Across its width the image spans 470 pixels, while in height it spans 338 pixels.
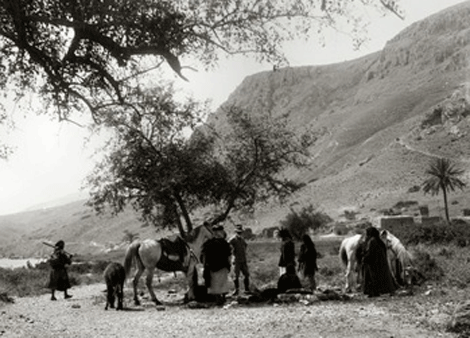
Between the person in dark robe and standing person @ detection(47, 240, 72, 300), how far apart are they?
9081mm

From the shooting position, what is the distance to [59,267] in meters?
18.4

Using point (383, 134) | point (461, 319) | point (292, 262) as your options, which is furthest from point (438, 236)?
point (383, 134)

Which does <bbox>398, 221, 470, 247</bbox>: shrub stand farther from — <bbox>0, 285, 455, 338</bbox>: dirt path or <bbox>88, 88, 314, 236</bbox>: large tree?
<bbox>0, 285, 455, 338</bbox>: dirt path

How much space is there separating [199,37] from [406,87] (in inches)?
6219

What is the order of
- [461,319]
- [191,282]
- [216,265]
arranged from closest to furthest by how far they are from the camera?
1. [461,319]
2. [216,265]
3. [191,282]

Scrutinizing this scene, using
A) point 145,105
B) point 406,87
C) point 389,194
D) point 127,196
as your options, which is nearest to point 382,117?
point 406,87

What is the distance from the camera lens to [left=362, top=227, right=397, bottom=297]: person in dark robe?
1434 centimetres

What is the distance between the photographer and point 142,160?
22.0 m

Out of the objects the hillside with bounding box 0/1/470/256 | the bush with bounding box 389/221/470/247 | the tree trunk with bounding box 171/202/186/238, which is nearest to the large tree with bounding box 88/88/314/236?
the tree trunk with bounding box 171/202/186/238

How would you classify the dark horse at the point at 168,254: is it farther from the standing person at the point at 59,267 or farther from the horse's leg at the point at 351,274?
the horse's leg at the point at 351,274

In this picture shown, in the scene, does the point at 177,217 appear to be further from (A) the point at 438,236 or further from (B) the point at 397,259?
(A) the point at 438,236

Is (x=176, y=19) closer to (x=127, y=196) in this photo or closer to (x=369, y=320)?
(x=369, y=320)

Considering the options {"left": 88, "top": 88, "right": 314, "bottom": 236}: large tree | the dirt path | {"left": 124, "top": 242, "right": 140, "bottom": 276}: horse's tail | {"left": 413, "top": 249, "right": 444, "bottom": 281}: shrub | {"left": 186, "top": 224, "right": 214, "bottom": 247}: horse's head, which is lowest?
{"left": 413, "top": 249, "right": 444, "bottom": 281}: shrub

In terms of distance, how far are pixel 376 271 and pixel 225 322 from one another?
498cm
